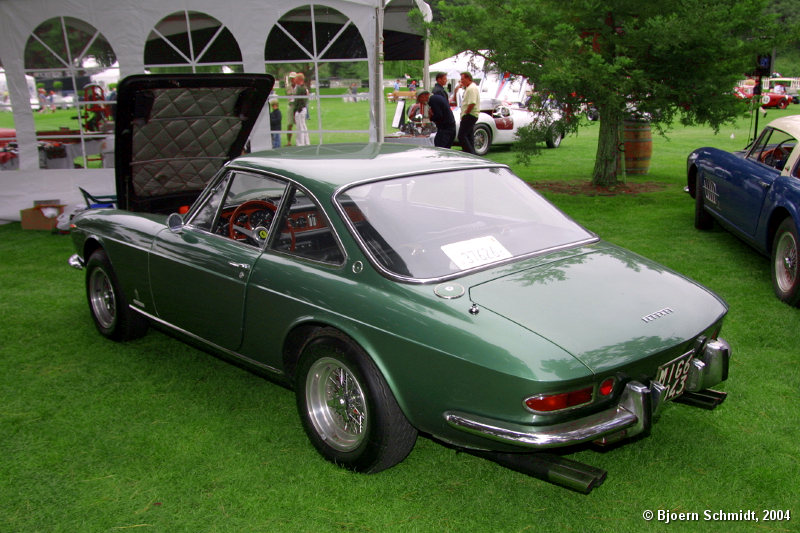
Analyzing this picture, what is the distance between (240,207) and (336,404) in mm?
1557

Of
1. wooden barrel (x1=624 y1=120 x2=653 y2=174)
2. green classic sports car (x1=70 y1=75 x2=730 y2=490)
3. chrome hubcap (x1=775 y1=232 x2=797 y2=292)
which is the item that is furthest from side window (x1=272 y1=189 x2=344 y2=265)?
wooden barrel (x1=624 y1=120 x2=653 y2=174)

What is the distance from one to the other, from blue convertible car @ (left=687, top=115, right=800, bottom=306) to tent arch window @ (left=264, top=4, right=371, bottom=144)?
442 centimetres

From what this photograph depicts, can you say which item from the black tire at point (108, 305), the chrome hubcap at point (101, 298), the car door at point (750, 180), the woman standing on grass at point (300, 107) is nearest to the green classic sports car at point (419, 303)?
the black tire at point (108, 305)

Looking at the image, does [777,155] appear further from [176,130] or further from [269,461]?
[269,461]

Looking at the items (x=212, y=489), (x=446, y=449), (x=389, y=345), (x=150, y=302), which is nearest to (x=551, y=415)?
(x=389, y=345)

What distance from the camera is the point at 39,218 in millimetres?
8930

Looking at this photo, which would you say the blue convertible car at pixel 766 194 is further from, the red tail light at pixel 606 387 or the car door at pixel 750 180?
the red tail light at pixel 606 387

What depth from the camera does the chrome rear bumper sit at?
253cm

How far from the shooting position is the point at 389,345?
284 centimetres

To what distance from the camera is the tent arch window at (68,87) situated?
29.3 ft

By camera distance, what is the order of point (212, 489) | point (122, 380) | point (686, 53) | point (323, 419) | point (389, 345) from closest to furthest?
point (389, 345) → point (212, 489) → point (323, 419) → point (122, 380) → point (686, 53)

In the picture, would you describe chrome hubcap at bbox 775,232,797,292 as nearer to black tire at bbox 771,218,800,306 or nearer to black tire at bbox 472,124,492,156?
black tire at bbox 771,218,800,306

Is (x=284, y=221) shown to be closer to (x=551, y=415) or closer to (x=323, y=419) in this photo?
(x=323, y=419)

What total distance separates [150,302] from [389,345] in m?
2.16
